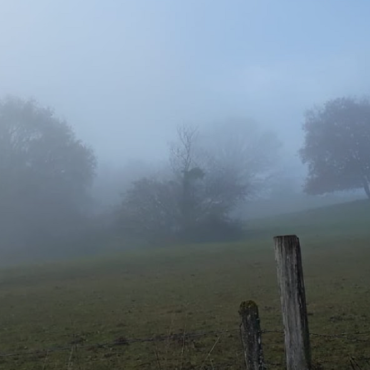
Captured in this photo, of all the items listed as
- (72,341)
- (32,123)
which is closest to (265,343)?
(72,341)

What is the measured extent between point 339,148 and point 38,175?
119ft

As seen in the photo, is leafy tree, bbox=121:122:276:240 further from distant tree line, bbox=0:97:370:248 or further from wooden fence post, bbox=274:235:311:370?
wooden fence post, bbox=274:235:311:370

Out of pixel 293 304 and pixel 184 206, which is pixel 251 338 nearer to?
pixel 293 304

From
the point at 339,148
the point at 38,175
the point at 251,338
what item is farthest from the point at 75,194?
the point at 251,338

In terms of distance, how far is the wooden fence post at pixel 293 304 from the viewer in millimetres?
5719

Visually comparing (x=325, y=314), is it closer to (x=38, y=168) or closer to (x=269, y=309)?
(x=269, y=309)

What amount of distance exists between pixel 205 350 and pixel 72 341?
3535 mm

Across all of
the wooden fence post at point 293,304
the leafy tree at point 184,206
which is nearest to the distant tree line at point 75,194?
the leafy tree at point 184,206

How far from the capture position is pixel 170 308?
54.9ft

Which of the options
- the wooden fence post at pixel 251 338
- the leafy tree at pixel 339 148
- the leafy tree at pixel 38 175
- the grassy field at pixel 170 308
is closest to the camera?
the wooden fence post at pixel 251 338

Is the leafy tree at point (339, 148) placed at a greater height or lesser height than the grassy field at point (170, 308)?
greater

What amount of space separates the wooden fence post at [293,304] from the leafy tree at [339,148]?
216 ft

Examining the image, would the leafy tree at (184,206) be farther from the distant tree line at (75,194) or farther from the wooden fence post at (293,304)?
the wooden fence post at (293,304)

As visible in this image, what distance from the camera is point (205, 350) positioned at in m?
10.6
